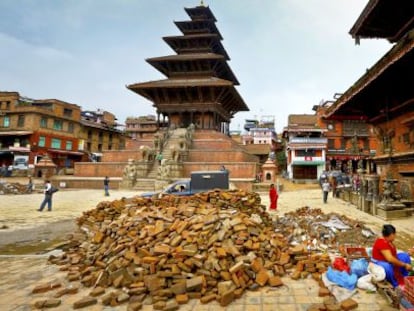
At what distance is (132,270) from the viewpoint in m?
4.35

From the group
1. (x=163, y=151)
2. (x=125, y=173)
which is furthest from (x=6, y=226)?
(x=163, y=151)

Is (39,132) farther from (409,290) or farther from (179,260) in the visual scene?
(409,290)

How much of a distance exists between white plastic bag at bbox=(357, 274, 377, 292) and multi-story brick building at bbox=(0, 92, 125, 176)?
143 feet

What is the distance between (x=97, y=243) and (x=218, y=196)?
138 inches

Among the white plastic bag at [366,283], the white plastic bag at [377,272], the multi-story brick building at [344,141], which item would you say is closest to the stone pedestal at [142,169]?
the white plastic bag at [366,283]

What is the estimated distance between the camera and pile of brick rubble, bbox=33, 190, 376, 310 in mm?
3914

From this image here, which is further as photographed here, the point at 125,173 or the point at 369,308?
the point at 125,173

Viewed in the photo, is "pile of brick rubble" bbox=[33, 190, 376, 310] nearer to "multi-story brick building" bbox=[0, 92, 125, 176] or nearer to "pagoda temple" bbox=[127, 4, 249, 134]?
"pagoda temple" bbox=[127, 4, 249, 134]

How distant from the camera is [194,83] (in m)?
28.5

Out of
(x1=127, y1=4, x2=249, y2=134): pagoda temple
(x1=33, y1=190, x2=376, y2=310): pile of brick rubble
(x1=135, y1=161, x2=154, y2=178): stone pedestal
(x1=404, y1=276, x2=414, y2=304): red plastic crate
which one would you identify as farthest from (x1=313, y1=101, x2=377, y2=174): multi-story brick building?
(x1=404, y1=276, x2=414, y2=304): red plastic crate

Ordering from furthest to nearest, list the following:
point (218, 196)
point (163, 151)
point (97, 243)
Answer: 1. point (163, 151)
2. point (218, 196)
3. point (97, 243)

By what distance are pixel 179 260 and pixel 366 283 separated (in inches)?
116

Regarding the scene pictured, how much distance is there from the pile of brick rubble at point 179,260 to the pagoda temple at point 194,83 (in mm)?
23484

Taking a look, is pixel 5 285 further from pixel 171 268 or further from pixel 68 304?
pixel 171 268
